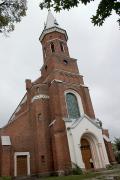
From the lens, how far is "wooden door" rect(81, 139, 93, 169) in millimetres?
22703

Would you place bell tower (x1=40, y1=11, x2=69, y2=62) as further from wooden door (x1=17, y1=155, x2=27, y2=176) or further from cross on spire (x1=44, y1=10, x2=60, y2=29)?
wooden door (x1=17, y1=155, x2=27, y2=176)

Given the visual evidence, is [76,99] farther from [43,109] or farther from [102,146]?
[102,146]

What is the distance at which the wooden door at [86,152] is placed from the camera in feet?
74.5

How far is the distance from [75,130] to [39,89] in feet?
23.3

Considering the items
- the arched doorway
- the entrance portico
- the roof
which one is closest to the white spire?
the roof

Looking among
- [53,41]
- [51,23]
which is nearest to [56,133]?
[53,41]

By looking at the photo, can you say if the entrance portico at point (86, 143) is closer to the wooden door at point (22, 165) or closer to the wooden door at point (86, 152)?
the wooden door at point (86, 152)

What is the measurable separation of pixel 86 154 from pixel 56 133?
14.6 feet

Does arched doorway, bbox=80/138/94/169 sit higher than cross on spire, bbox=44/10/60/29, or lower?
lower

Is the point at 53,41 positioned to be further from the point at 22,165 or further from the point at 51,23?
the point at 22,165

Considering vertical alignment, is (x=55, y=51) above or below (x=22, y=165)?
above

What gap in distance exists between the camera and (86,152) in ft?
76.8

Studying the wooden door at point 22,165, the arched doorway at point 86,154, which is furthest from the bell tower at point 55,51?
the wooden door at point 22,165

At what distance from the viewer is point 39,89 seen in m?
25.9
